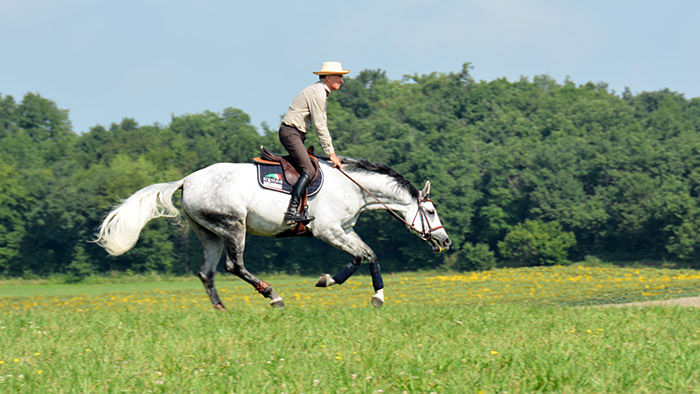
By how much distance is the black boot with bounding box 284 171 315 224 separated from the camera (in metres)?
11.2

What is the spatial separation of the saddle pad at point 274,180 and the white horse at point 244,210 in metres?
0.08

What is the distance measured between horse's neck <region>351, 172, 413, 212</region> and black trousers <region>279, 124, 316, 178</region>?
0.93 meters

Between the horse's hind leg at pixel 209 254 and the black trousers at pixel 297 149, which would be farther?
the horse's hind leg at pixel 209 254

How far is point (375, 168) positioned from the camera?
12273 millimetres

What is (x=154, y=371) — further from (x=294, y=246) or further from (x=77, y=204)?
(x=77, y=204)

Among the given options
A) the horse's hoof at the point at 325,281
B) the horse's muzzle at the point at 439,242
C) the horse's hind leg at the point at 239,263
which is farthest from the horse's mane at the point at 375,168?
the horse's hind leg at the point at 239,263

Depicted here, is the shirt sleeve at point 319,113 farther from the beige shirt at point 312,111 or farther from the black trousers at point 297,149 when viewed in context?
the black trousers at point 297,149

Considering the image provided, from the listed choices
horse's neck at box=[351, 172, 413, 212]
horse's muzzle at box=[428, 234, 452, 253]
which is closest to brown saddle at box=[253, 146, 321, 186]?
horse's neck at box=[351, 172, 413, 212]

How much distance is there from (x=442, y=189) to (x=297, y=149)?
6441 centimetres

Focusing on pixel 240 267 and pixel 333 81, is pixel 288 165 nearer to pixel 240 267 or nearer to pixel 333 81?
pixel 333 81

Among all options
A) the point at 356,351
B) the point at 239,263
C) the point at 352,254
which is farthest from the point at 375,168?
the point at 356,351

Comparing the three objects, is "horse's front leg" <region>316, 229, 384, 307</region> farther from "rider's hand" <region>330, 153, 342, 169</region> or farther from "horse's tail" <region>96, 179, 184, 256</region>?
"horse's tail" <region>96, 179, 184, 256</region>

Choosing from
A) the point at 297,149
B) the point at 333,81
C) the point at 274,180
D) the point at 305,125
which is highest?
the point at 333,81

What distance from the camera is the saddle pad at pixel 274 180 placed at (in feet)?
37.2
